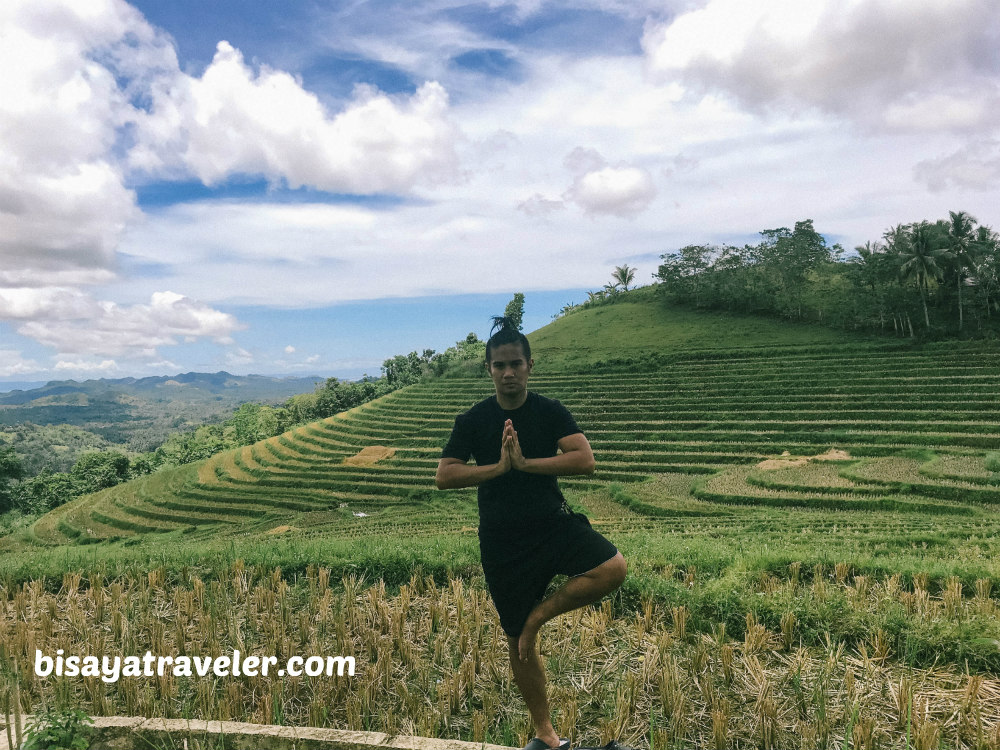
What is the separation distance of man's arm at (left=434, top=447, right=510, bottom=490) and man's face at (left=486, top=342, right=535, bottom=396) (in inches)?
11.1

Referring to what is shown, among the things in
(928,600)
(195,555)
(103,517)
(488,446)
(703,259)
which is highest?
(703,259)

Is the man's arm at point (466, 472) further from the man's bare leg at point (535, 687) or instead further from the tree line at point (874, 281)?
A: the tree line at point (874, 281)

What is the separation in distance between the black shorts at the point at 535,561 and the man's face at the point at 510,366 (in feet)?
2.04

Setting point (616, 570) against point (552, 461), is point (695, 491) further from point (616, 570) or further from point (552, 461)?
point (552, 461)

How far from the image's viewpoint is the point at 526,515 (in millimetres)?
2504

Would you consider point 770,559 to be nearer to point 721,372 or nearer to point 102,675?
point 102,675

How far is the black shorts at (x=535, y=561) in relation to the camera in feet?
8.09

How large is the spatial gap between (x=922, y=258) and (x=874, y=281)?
242 inches

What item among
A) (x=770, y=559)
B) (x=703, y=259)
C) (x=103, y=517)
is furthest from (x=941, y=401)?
(x=103, y=517)

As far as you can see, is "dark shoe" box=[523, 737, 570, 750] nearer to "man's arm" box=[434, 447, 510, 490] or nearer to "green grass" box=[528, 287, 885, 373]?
"man's arm" box=[434, 447, 510, 490]

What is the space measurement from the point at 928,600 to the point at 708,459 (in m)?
24.3

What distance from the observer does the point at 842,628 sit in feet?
12.4

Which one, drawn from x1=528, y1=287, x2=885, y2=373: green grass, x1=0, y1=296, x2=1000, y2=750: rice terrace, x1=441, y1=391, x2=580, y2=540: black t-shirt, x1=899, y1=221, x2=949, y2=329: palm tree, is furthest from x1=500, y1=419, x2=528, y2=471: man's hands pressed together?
x1=899, y1=221, x2=949, y2=329: palm tree

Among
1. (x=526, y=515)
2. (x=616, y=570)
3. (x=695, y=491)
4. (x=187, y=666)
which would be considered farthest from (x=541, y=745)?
(x=695, y=491)
